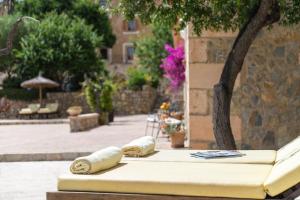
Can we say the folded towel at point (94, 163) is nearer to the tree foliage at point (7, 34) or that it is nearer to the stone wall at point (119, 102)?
the stone wall at point (119, 102)

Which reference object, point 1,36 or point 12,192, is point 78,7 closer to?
point 1,36

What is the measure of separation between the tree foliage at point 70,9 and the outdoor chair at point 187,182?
90.7 feet

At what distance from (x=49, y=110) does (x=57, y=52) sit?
3.37 meters

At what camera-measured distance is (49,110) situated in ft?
85.0

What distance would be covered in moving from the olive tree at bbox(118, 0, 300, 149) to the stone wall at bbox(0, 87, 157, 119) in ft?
69.3

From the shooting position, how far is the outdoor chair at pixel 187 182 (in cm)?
391

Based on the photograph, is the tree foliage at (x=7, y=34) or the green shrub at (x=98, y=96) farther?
the tree foliage at (x=7, y=34)

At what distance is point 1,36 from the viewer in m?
29.4

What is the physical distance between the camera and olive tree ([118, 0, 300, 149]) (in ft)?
22.3

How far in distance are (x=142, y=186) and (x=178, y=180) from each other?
0.27m

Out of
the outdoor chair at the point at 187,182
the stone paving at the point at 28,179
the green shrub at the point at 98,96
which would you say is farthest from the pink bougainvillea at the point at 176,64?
the outdoor chair at the point at 187,182

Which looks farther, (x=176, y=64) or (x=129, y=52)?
(x=129, y=52)

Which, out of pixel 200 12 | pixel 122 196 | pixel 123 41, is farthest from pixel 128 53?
pixel 122 196

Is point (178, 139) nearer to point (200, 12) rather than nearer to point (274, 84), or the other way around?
point (274, 84)
